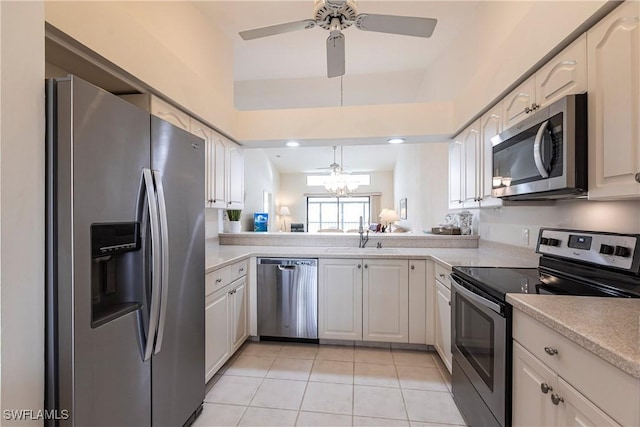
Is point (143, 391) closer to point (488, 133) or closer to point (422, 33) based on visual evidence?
point (422, 33)

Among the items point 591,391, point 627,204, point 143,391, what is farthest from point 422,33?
point 143,391

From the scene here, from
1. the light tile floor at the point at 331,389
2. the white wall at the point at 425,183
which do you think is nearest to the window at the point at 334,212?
the white wall at the point at 425,183

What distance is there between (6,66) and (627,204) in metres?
2.47

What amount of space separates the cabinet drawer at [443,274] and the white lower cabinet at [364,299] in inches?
11.1

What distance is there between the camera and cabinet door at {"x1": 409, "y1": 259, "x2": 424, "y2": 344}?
8.62ft

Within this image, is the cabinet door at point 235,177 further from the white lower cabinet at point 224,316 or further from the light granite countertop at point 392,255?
the white lower cabinet at point 224,316

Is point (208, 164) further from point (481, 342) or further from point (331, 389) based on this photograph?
point (481, 342)

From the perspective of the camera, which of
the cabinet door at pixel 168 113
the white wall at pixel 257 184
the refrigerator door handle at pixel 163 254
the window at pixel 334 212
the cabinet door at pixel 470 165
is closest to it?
the refrigerator door handle at pixel 163 254

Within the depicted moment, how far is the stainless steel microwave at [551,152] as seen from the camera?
124cm

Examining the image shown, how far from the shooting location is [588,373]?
0.82 m

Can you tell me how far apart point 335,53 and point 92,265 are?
182 centimetres

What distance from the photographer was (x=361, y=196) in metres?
10.4

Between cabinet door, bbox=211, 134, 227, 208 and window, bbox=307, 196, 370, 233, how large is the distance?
25.1ft

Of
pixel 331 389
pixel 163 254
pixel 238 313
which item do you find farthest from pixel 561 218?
pixel 238 313
